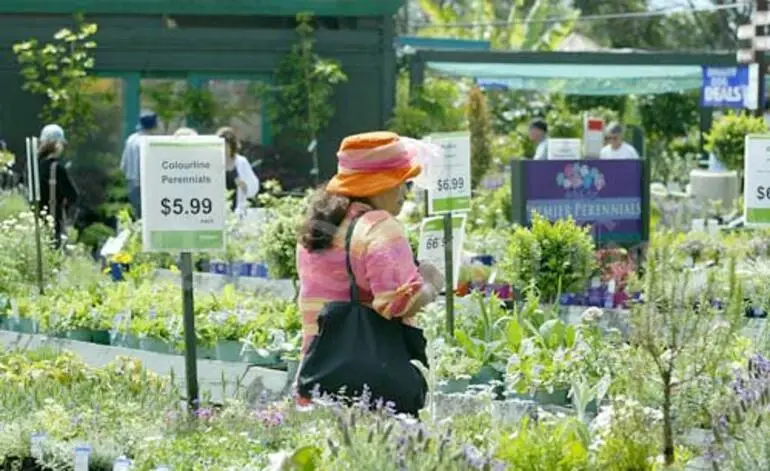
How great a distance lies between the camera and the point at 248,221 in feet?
44.9

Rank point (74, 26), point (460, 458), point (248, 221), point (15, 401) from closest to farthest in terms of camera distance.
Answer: point (460, 458) → point (15, 401) → point (248, 221) → point (74, 26)

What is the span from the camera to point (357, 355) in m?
5.95

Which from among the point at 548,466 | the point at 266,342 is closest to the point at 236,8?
the point at 266,342

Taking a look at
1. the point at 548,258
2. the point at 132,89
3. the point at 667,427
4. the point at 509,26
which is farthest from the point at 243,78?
the point at 667,427

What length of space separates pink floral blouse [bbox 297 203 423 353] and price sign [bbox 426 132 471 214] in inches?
93.8

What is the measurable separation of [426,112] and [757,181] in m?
13.6

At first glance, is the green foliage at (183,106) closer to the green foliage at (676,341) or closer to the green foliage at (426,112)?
the green foliage at (426,112)

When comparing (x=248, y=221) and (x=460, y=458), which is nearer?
(x=460, y=458)

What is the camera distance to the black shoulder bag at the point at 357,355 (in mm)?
5941

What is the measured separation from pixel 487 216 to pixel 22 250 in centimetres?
510

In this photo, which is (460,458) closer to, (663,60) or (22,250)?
(22,250)

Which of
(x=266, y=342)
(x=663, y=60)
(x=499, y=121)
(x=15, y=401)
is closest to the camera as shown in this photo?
(x=15, y=401)

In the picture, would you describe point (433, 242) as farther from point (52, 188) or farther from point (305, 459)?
point (52, 188)

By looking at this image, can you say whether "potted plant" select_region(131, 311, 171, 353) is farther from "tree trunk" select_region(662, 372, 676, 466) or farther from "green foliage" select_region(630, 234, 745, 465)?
"tree trunk" select_region(662, 372, 676, 466)
